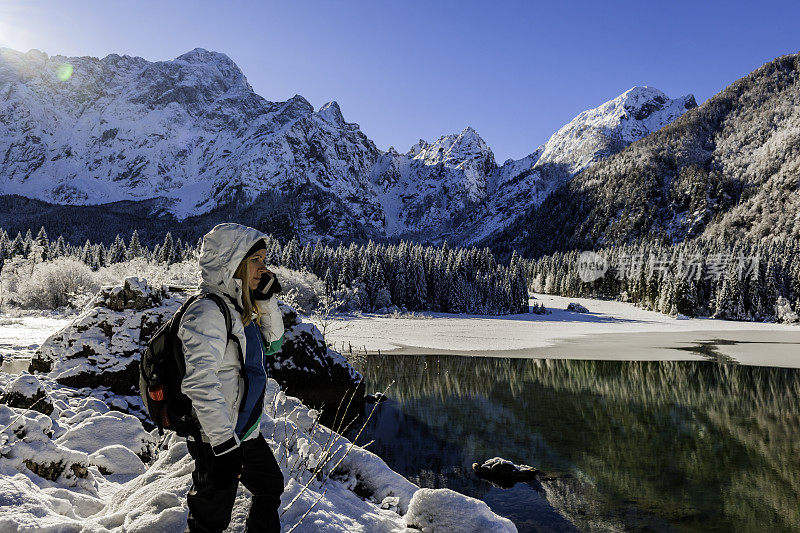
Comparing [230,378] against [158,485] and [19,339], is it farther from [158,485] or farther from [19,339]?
[19,339]

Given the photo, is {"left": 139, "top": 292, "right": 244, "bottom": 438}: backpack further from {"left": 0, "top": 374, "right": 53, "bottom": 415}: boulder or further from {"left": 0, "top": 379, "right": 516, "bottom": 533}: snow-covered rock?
{"left": 0, "top": 374, "right": 53, "bottom": 415}: boulder

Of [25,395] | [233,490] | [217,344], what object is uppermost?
[217,344]

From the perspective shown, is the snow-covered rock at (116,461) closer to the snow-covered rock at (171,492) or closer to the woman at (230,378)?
the snow-covered rock at (171,492)

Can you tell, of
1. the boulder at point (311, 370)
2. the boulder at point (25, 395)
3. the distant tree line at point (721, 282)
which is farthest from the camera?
the distant tree line at point (721, 282)

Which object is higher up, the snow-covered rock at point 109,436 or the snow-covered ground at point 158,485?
the snow-covered ground at point 158,485

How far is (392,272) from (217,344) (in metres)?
80.2

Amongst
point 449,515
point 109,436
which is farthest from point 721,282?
point 109,436

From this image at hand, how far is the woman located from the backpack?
0.33 ft

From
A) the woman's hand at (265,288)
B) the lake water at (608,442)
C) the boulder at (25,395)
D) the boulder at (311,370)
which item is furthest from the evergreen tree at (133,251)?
the woman's hand at (265,288)

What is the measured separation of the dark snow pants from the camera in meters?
3.15

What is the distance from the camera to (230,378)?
3.28 meters

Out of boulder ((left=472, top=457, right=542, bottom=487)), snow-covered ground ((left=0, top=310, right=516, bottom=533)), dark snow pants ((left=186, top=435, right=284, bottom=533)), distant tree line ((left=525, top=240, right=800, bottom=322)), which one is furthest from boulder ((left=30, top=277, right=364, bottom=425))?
distant tree line ((left=525, top=240, right=800, bottom=322))

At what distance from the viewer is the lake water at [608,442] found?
417 inches

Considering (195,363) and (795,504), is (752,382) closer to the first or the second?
(795,504)
